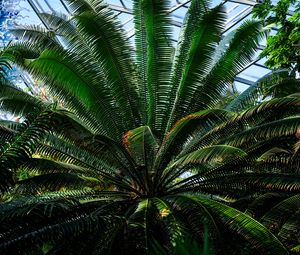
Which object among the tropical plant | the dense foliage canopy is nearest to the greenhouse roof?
the tropical plant

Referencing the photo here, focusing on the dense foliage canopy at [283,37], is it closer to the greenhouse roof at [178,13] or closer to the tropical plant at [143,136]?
the tropical plant at [143,136]

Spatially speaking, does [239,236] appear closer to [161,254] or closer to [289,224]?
[289,224]

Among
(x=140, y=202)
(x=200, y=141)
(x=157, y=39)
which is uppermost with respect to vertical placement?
(x=157, y=39)

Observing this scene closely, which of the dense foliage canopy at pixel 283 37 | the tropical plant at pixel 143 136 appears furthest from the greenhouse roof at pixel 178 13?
the dense foliage canopy at pixel 283 37

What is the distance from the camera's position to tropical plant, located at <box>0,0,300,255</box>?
4.87 meters

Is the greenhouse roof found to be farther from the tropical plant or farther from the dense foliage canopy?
the dense foliage canopy

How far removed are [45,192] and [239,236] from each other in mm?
2527

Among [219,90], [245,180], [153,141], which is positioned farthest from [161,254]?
[219,90]

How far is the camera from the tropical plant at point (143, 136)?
487cm

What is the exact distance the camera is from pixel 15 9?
25.3 feet

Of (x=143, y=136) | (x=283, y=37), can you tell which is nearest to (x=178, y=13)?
(x=283, y=37)

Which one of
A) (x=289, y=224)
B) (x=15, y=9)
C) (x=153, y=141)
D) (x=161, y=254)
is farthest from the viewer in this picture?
(x=15, y=9)

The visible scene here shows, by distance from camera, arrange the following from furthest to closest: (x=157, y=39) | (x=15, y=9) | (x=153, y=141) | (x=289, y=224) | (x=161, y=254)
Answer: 1. (x=15, y=9)
2. (x=157, y=39)
3. (x=289, y=224)
4. (x=153, y=141)
5. (x=161, y=254)

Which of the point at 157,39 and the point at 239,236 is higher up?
the point at 157,39
